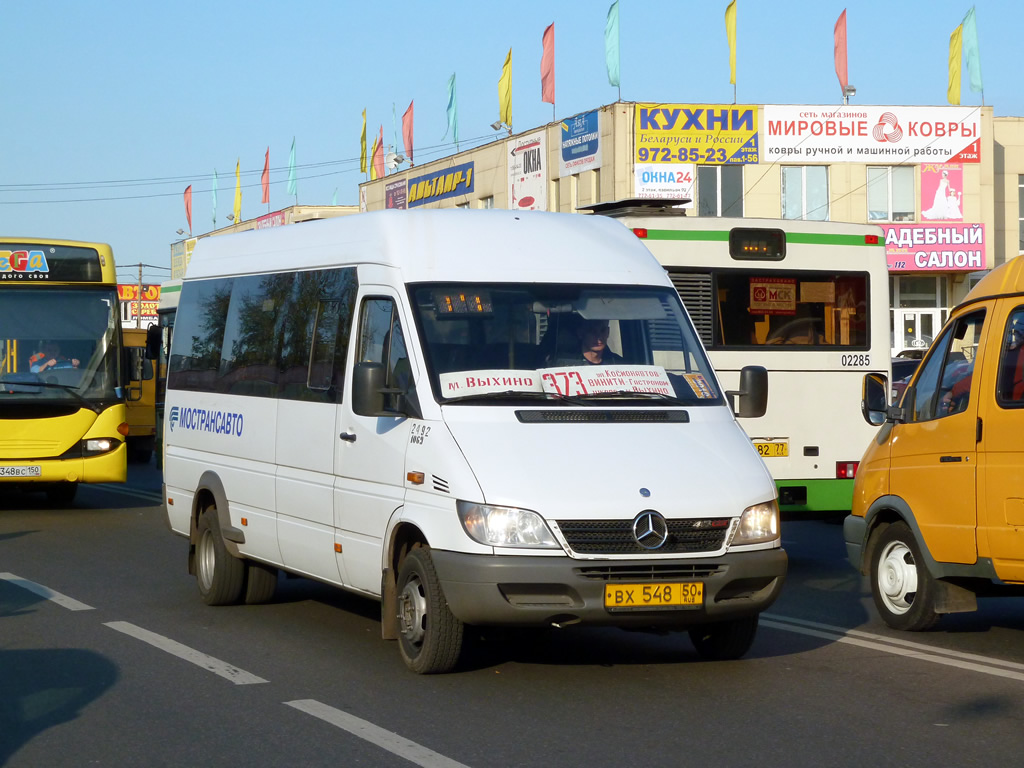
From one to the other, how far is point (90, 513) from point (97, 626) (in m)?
8.72

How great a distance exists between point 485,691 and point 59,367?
11877mm

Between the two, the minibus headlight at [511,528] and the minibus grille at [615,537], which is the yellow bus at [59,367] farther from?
the minibus grille at [615,537]

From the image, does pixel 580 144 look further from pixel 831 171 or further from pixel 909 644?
pixel 909 644

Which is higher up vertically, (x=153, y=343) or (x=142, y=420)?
(x=153, y=343)

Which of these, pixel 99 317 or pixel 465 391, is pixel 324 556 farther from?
pixel 99 317

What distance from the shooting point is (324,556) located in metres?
8.99

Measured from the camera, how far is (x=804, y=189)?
44688 mm

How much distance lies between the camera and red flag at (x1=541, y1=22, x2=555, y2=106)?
48.5 meters

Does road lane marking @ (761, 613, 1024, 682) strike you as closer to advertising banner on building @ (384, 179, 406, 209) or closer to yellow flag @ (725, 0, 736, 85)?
yellow flag @ (725, 0, 736, 85)

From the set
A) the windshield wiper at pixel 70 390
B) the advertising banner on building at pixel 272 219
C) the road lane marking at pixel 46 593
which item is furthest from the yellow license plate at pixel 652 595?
the advertising banner on building at pixel 272 219

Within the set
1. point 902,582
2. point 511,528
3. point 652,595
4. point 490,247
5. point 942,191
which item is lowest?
point 902,582

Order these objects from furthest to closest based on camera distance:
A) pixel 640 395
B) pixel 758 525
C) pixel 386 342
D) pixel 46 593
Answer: pixel 46 593 → pixel 386 342 → pixel 640 395 → pixel 758 525

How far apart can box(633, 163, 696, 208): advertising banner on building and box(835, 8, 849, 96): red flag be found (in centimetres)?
644

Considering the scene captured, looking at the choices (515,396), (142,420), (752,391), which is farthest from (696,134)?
(515,396)
